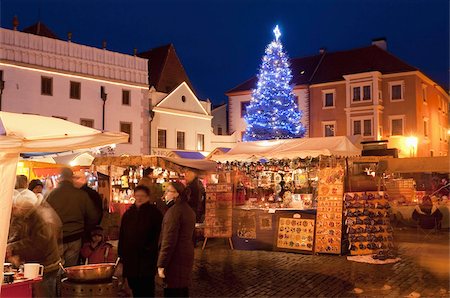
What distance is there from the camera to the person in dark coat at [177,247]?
585 centimetres

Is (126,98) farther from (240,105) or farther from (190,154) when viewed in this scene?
(240,105)

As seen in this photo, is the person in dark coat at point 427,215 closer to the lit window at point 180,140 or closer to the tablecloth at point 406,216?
the tablecloth at point 406,216

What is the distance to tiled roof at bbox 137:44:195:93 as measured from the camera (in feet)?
114

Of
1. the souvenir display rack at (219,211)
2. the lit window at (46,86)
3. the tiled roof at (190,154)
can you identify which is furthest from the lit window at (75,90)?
the souvenir display rack at (219,211)

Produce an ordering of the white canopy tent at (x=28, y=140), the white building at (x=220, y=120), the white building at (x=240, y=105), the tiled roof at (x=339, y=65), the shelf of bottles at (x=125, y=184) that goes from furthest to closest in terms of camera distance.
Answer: the white building at (x=220, y=120) → the white building at (x=240, y=105) → the tiled roof at (x=339, y=65) → the shelf of bottles at (x=125, y=184) → the white canopy tent at (x=28, y=140)

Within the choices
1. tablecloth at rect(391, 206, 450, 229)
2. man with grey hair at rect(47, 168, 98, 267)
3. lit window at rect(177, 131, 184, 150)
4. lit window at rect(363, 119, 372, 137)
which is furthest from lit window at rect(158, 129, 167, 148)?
man with grey hair at rect(47, 168, 98, 267)

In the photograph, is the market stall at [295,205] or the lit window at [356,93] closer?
the market stall at [295,205]

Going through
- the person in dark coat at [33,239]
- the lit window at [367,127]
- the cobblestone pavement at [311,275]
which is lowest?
the cobblestone pavement at [311,275]

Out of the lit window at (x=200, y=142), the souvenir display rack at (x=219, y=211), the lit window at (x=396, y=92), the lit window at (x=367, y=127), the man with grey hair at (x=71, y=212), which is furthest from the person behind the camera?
the lit window at (x=367, y=127)

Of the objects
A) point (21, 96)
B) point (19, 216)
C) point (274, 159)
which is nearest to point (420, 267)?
point (274, 159)

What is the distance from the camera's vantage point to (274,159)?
14.2m

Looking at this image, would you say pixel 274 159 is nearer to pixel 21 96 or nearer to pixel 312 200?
pixel 312 200

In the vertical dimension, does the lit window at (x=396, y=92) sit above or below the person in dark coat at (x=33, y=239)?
above

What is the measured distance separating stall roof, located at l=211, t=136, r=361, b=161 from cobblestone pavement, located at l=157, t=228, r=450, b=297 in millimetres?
2638
